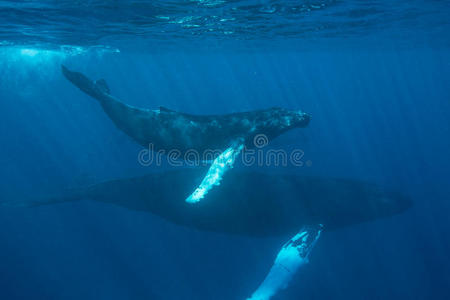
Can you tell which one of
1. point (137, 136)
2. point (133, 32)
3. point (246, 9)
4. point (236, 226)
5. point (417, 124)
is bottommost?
point (417, 124)

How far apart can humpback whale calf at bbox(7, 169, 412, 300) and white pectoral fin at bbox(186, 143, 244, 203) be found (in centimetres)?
264

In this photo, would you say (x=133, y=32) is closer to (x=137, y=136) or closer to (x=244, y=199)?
(x=137, y=136)

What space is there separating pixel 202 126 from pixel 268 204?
3653mm

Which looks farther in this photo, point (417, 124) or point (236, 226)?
point (417, 124)

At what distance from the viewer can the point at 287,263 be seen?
11.2 metres

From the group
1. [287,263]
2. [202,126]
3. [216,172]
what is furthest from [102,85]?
[287,263]

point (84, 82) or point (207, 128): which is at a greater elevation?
point (84, 82)

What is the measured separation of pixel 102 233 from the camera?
17766 millimetres

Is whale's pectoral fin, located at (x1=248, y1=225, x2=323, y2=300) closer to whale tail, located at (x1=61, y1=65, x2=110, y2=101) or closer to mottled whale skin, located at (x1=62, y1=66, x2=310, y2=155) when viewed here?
mottled whale skin, located at (x1=62, y1=66, x2=310, y2=155)

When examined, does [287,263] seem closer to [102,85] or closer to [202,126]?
[202,126]

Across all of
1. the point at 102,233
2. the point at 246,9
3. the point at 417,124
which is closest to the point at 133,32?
the point at 246,9

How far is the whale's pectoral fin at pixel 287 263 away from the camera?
11008 mm

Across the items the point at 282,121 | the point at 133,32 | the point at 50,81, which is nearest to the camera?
the point at 282,121

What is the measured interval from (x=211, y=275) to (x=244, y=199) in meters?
5.20
